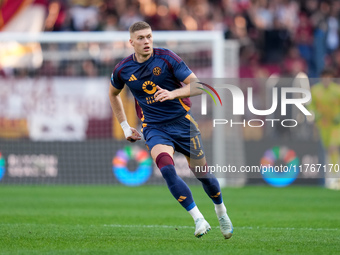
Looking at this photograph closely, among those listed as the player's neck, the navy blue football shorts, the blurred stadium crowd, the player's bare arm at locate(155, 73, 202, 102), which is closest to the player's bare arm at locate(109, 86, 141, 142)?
the navy blue football shorts

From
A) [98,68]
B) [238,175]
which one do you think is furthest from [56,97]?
[238,175]

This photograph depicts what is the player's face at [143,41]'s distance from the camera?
25.8 ft

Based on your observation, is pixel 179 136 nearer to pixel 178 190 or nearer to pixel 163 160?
pixel 163 160

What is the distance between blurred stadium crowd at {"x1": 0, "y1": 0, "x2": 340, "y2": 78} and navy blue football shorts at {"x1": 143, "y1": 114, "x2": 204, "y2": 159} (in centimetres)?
1059

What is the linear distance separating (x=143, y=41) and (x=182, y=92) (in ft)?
2.58

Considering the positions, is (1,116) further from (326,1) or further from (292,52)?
(326,1)

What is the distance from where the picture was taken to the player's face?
7.88 meters

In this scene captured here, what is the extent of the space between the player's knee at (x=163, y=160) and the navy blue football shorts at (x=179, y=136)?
27 cm

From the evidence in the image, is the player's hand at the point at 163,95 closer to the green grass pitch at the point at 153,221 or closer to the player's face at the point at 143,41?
the player's face at the point at 143,41

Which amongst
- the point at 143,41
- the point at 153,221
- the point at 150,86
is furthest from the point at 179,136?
the point at 153,221

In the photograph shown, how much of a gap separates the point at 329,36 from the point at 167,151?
13503 millimetres

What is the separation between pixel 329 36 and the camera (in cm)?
2019

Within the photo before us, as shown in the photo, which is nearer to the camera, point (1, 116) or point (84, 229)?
point (84, 229)

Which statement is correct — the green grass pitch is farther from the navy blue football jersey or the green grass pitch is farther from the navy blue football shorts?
the navy blue football jersey
